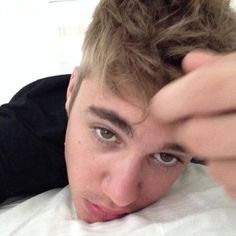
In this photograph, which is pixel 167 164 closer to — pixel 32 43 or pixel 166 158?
pixel 166 158

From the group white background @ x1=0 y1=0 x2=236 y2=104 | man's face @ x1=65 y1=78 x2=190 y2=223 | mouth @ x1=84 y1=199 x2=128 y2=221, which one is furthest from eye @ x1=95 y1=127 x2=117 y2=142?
white background @ x1=0 y1=0 x2=236 y2=104

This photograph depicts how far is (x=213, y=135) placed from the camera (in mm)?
283

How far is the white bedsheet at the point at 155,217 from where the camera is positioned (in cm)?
54

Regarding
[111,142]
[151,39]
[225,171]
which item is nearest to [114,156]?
[111,142]

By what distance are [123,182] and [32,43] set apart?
73 centimetres

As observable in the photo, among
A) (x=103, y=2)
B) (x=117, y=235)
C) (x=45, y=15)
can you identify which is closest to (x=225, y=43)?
(x=103, y=2)

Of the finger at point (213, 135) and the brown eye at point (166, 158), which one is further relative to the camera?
the brown eye at point (166, 158)

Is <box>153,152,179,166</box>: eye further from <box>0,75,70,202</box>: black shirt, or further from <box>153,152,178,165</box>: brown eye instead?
<box>0,75,70,202</box>: black shirt

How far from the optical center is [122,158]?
55 cm

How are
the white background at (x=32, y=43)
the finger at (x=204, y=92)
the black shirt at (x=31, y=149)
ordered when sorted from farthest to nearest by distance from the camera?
the white background at (x=32, y=43), the black shirt at (x=31, y=149), the finger at (x=204, y=92)

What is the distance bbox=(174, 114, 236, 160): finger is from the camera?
279 millimetres

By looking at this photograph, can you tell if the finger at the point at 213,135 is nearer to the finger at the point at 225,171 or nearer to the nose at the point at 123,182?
the finger at the point at 225,171

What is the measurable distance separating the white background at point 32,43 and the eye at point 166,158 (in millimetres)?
593

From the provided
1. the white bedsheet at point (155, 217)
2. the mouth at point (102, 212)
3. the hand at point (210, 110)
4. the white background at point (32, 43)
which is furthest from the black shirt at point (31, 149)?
the hand at point (210, 110)
